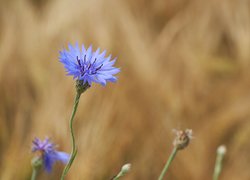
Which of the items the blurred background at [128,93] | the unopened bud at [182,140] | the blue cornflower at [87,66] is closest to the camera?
the blue cornflower at [87,66]

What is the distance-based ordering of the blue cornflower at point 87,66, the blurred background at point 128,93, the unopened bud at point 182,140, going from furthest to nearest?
the blurred background at point 128,93, the unopened bud at point 182,140, the blue cornflower at point 87,66

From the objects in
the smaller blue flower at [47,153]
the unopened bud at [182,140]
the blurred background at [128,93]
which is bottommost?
the unopened bud at [182,140]

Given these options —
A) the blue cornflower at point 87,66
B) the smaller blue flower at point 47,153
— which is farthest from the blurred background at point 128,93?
the blue cornflower at point 87,66

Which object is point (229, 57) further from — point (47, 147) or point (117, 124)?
point (47, 147)

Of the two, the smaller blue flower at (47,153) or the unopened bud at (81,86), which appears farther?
the smaller blue flower at (47,153)

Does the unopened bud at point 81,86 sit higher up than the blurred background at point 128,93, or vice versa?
the blurred background at point 128,93

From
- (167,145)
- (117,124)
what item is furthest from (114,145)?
(167,145)

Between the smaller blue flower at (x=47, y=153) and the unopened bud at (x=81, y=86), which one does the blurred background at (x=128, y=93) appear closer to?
the smaller blue flower at (x=47, y=153)
